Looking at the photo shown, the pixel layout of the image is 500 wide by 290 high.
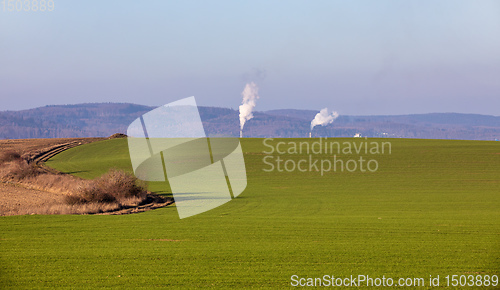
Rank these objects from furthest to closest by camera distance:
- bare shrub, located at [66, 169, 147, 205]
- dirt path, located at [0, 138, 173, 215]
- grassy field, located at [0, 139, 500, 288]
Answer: bare shrub, located at [66, 169, 147, 205] < dirt path, located at [0, 138, 173, 215] < grassy field, located at [0, 139, 500, 288]

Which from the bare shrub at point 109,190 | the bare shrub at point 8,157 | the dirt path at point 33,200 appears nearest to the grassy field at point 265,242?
the dirt path at point 33,200

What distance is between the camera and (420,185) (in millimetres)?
43156

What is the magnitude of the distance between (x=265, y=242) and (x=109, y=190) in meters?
16.5

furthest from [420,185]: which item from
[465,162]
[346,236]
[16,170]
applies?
[16,170]

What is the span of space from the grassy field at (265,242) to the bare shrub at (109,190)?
13.4ft

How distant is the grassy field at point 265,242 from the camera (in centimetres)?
1383

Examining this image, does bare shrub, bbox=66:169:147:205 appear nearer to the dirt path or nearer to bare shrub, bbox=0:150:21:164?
the dirt path

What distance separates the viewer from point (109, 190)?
31500 mm

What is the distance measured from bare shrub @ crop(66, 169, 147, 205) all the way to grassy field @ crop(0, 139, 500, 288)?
13.4 ft

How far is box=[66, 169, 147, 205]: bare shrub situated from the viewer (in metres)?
30.5

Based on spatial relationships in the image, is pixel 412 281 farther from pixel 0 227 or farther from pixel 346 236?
pixel 0 227

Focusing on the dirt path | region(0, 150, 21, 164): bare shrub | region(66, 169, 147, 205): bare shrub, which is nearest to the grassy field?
Result: the dirt path

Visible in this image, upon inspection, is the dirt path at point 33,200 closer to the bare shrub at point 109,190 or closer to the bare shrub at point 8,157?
the bare shrub at point 109,190

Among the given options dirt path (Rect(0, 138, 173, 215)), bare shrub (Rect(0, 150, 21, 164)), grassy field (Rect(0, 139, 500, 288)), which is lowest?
grassy field (Rect(0, 139, 500, 288))
